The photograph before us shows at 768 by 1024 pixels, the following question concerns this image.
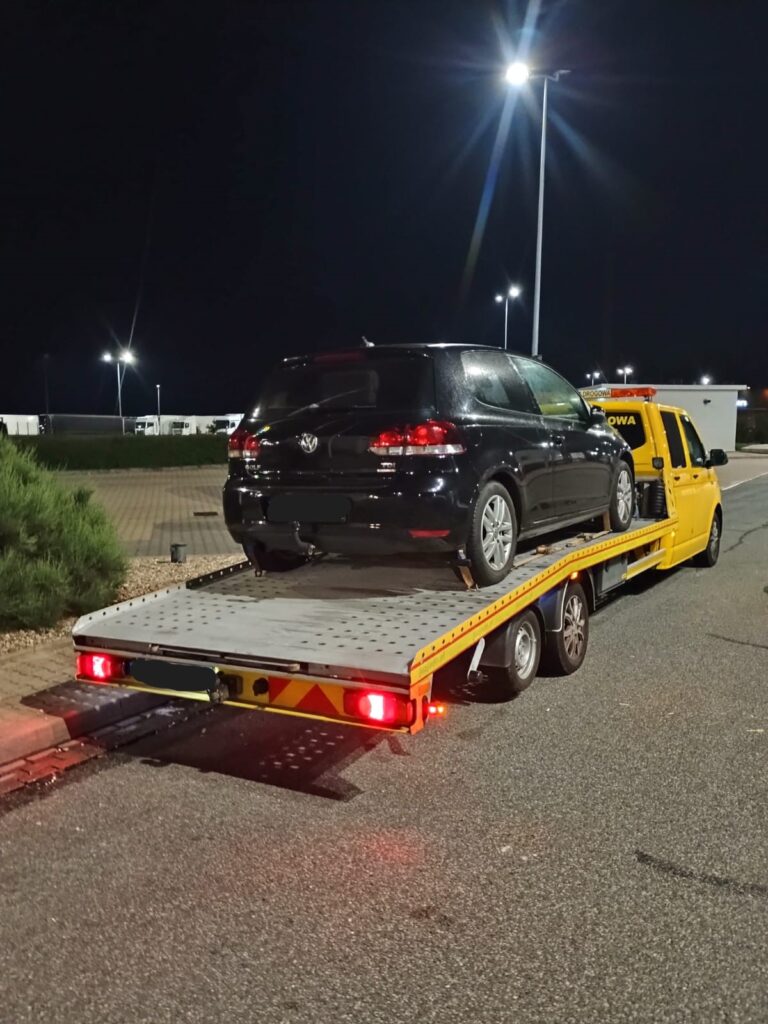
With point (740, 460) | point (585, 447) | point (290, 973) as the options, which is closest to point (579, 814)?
point (290, 973)

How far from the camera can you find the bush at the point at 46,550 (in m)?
6.56

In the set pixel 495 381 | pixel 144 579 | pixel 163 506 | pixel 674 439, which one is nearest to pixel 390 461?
pixel 495 381

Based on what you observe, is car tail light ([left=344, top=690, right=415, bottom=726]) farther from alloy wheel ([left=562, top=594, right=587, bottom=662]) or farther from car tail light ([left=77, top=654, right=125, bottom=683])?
alloy wheel ([left=562, top=594, right=587, bottom=662])

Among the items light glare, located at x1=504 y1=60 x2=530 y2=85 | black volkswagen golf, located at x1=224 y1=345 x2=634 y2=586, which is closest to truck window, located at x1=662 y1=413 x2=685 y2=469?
black volkswagen golf, located at x1=224 y1=345 x2=634 y2=586

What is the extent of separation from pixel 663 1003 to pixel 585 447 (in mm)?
4621

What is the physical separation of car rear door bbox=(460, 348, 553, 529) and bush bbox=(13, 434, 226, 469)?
76.0 feet

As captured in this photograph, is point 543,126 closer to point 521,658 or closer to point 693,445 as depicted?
point 693,445

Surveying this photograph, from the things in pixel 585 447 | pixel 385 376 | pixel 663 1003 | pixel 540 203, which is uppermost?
pixel 540 203

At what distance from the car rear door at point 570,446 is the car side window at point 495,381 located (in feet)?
0.66

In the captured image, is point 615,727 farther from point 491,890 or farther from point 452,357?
point 452,357

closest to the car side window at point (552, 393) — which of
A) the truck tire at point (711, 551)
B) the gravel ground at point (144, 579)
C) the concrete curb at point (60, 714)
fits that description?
the concrete curb at point (60, 714)

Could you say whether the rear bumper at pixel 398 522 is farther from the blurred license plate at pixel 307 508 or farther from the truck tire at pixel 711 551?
the truck tire at pixel 711 551

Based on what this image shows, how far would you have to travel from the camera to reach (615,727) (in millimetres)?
5129

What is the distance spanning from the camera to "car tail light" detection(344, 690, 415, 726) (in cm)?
376
